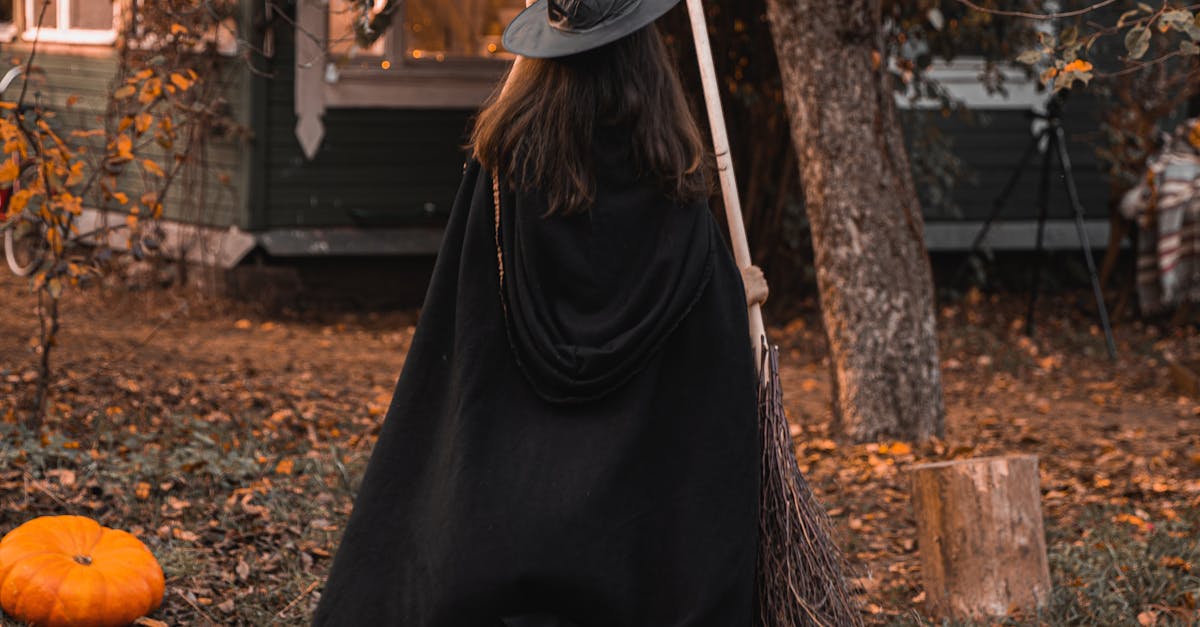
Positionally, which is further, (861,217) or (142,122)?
(861,217)

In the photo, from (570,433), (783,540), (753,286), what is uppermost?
(753,286)

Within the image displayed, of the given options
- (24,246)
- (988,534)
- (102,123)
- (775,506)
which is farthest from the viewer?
(24,246)

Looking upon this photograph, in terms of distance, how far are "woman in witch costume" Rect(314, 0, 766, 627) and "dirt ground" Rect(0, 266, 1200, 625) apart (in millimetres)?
1435

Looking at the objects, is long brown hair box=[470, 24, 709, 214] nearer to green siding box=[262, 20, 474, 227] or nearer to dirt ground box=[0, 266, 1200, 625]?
dirt ground box=[0, 266, 1200, 625]

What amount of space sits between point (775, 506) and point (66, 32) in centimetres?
975

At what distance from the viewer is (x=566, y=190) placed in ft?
10.1

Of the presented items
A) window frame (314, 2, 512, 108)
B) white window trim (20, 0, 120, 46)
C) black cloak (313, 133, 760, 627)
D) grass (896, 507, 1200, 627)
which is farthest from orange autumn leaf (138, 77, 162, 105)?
white window trim (20, 0, 120, 46)

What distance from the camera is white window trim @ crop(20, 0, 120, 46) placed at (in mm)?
11281

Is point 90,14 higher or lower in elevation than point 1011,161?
higher

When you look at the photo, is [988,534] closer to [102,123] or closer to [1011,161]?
[102,123]

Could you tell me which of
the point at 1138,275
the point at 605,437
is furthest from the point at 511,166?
the point at 1138,275

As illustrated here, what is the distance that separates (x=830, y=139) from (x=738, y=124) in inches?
175

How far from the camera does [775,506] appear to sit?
3482 millimetres

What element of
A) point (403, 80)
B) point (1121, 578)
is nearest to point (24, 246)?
point (403, 80)
